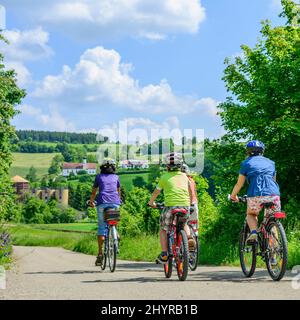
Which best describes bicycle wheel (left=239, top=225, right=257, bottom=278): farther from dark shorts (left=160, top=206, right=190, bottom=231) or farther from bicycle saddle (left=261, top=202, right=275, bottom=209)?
dark shorts (left=160, top=206, right=190, bottom=231)

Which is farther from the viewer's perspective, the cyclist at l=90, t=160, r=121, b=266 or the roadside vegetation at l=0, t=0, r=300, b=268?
the roadside vegetation at l=0, t=0, r=300, b=268

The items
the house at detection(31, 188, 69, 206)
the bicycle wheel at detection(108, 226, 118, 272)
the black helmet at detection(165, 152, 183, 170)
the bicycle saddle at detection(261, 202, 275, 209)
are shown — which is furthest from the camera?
the house at detection(31, 188, 69, 206)

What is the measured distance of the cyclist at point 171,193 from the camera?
9.28 metres

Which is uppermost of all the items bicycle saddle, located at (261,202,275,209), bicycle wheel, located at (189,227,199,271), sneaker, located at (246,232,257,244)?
bicycle saddle, located at (261,202,275,209)

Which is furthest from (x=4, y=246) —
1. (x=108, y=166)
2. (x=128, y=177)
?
(x=128, y=177)

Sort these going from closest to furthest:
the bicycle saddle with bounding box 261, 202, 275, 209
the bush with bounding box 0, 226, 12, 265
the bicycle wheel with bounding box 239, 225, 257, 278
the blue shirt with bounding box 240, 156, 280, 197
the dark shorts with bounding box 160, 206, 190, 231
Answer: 1. the bicycle saddle with bounding box 261, 202, 275, 209
2. the blue shirt with bounding box 240, 156, 280, 197
3. the bicycle wheel with bounding box 239, 225, 257, 278
4. the dark shorts with bounding box 160, 206, 190, 231
5. the bush with bounding box 0, 226, 12, 265

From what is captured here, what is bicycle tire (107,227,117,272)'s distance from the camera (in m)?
10.9

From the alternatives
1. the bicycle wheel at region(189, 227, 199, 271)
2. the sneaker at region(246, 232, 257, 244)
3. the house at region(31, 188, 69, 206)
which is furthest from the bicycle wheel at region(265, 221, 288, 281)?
the house at region(31, 188, 69, 206)

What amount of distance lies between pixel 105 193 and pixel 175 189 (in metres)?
2.43

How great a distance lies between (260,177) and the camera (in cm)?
878

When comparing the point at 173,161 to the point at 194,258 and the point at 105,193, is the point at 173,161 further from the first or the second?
the point at 105,193
